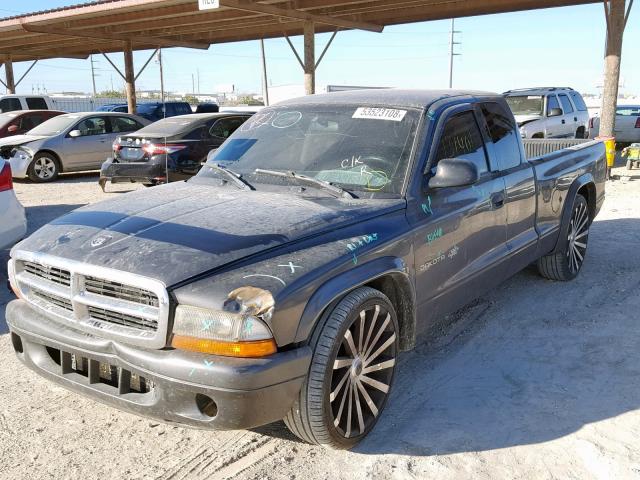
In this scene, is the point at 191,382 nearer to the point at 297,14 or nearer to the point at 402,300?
the point at 402,300

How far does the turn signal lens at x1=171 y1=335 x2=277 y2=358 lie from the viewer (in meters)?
2.65

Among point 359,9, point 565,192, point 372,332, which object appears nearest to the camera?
point 372,332

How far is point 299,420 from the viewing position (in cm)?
296

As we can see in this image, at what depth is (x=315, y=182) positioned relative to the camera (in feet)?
12.6

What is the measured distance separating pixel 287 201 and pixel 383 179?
A: 2.04 feet

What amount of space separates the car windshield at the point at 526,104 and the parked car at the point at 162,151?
7.22 meters

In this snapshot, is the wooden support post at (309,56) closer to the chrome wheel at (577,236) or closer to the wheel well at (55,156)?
the wheel well at (55,156)

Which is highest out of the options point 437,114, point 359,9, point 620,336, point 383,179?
point 359,9

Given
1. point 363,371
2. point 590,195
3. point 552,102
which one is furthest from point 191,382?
point 552,102

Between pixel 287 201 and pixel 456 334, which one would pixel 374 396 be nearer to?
pixel 287 201

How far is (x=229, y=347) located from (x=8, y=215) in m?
4.42

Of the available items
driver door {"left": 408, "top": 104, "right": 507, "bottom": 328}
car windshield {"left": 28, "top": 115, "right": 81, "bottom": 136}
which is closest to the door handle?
driver door {"left": 408, "top": 104, "right": 507, "bottom": 328}

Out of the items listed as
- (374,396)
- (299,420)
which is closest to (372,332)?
(374,396)

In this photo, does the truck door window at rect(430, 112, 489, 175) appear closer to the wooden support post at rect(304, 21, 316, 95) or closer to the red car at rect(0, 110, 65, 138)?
the wooden support post at rect(304, 21, 316, 95)
